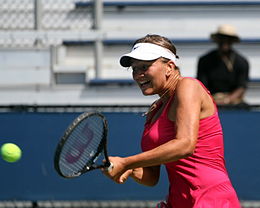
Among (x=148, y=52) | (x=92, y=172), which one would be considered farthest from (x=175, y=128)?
(x=92, y=172)

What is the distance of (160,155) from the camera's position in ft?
10.1

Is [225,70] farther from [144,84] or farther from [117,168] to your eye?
[117,168]

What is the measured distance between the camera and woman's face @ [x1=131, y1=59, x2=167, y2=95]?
3297 millimetres

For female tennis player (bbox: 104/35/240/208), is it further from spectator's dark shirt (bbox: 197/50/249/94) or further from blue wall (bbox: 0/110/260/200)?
spectator's dark shirt (bbox: 197/50/249/94)

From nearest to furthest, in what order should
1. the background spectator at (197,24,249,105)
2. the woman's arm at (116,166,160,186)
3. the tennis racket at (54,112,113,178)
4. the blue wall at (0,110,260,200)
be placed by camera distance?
1. the tennis racket at (54,112,113,178)
2. the woman's arm at (116,166,160,186)
3. the blue wall at (0,110,260,200)
4. the background spectator at (197,24,249,105)

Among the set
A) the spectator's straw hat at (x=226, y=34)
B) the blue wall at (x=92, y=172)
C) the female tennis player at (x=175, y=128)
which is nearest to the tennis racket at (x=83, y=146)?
the female tennis player at (x=175, y=128)

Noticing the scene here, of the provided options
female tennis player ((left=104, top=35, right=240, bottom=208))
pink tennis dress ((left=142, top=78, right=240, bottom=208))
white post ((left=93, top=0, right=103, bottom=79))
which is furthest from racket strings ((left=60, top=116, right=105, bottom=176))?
white post ((left=93, top=0, right=103, bottom=79))

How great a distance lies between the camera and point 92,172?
6262 mm

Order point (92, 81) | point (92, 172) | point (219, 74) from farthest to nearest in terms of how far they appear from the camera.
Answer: point (92, 81)
point (219, 74)
point (92, 172)

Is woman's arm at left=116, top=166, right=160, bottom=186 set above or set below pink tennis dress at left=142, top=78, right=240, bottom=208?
below

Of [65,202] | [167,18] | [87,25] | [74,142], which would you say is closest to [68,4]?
[87,25]

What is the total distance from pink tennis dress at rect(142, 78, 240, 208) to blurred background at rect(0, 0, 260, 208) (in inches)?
111

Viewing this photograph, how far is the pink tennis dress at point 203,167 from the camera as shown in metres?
3.29

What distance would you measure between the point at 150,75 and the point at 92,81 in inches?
196
